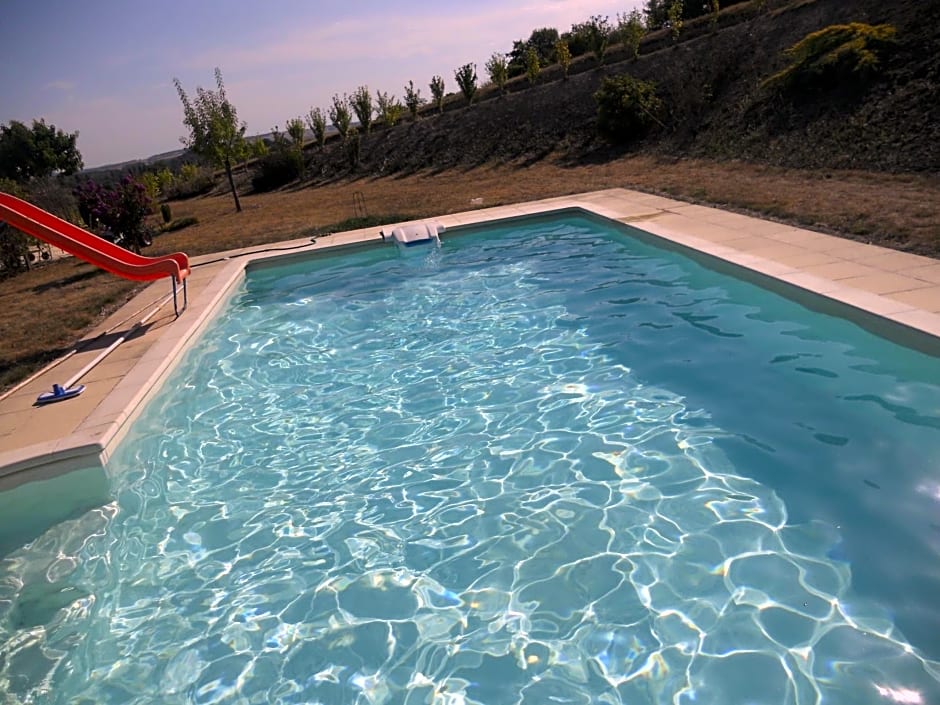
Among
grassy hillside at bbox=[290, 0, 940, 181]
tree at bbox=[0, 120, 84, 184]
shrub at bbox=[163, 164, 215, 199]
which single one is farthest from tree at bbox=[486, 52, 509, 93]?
tree at bbox=[0, 120, 84, 184]

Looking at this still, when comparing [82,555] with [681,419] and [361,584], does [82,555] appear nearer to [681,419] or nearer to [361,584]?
[361,584]

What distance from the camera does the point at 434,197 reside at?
17094 millimetres

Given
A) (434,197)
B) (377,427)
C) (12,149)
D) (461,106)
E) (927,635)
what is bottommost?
(927,635)

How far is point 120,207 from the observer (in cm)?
1280

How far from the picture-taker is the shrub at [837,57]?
13541 millimetres

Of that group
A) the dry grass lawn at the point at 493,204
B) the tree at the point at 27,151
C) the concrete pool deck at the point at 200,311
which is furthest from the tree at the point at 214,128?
the tree at the point at 27,151

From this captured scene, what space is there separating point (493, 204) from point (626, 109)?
7579 mm

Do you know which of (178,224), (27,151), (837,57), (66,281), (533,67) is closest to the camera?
(66,281)

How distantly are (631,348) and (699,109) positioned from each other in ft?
46.5

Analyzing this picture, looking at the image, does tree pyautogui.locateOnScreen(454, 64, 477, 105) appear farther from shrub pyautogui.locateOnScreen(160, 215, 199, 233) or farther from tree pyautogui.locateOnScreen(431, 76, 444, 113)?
shrub pyautogui.locateOnScreen(160, 215, 199, 233)

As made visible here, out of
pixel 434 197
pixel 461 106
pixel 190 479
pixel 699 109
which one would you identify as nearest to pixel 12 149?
pixel 461 106

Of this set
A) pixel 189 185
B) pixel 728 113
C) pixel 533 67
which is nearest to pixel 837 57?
pixel 728 113

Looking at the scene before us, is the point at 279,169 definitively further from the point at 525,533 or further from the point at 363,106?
the point at 525,533

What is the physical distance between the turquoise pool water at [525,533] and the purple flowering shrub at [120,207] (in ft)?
23.5
